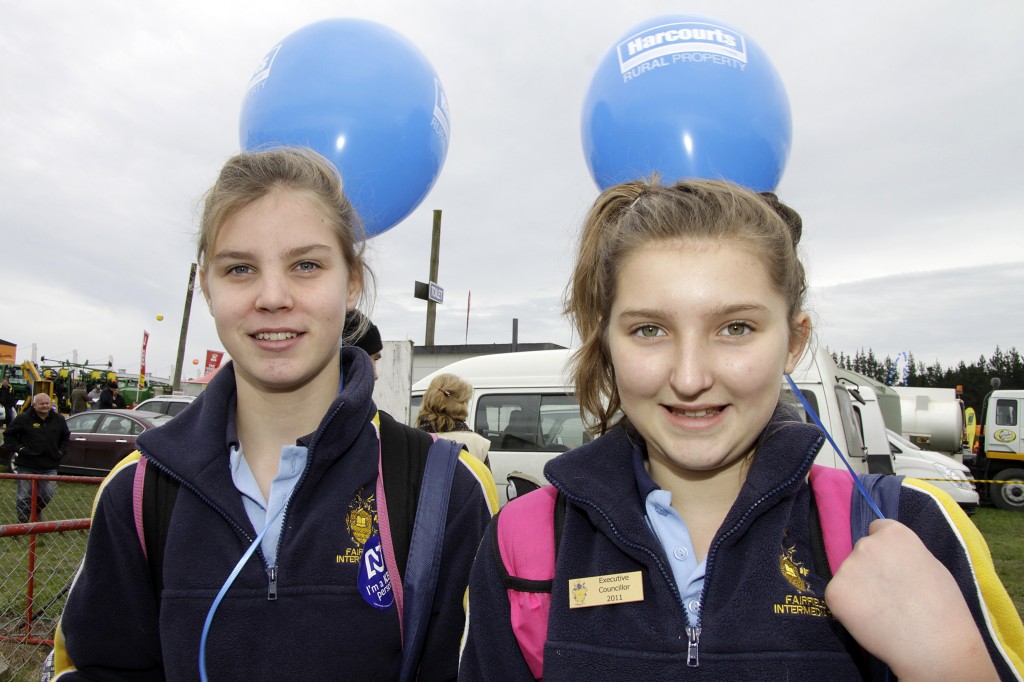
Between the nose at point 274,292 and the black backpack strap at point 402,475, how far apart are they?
0.36 metres

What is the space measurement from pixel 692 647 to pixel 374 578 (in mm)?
610

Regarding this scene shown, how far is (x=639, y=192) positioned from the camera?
5.00 feet

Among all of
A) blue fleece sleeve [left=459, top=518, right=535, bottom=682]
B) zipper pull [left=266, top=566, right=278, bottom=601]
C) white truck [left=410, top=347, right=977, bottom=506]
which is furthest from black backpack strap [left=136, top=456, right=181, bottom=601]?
white truck [left=410, top=347, right=977, bottom=506]

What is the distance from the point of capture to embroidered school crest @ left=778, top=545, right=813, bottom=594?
115cm

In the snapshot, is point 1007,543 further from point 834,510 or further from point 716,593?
point 716,593

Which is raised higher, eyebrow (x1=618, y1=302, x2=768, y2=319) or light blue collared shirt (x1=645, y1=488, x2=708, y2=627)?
eyebrow (x1=618, y1=302, x2=768, y2=319)

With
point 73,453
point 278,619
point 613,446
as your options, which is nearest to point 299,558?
point 278,619

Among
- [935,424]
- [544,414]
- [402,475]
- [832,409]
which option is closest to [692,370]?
[402,475]

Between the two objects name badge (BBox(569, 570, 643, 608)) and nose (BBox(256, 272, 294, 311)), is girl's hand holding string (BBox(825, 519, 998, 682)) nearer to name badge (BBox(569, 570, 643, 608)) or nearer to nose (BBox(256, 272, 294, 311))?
name badge (BBox(569, 570, 643, 608))

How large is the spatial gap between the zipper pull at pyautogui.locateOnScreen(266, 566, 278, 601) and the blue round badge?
15 cm

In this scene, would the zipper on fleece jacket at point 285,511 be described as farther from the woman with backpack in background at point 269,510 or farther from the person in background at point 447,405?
the person in background at point 447,405

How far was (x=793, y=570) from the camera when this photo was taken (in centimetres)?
117

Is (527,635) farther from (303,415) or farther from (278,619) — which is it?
(303,415)

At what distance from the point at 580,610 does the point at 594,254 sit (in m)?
0.73
